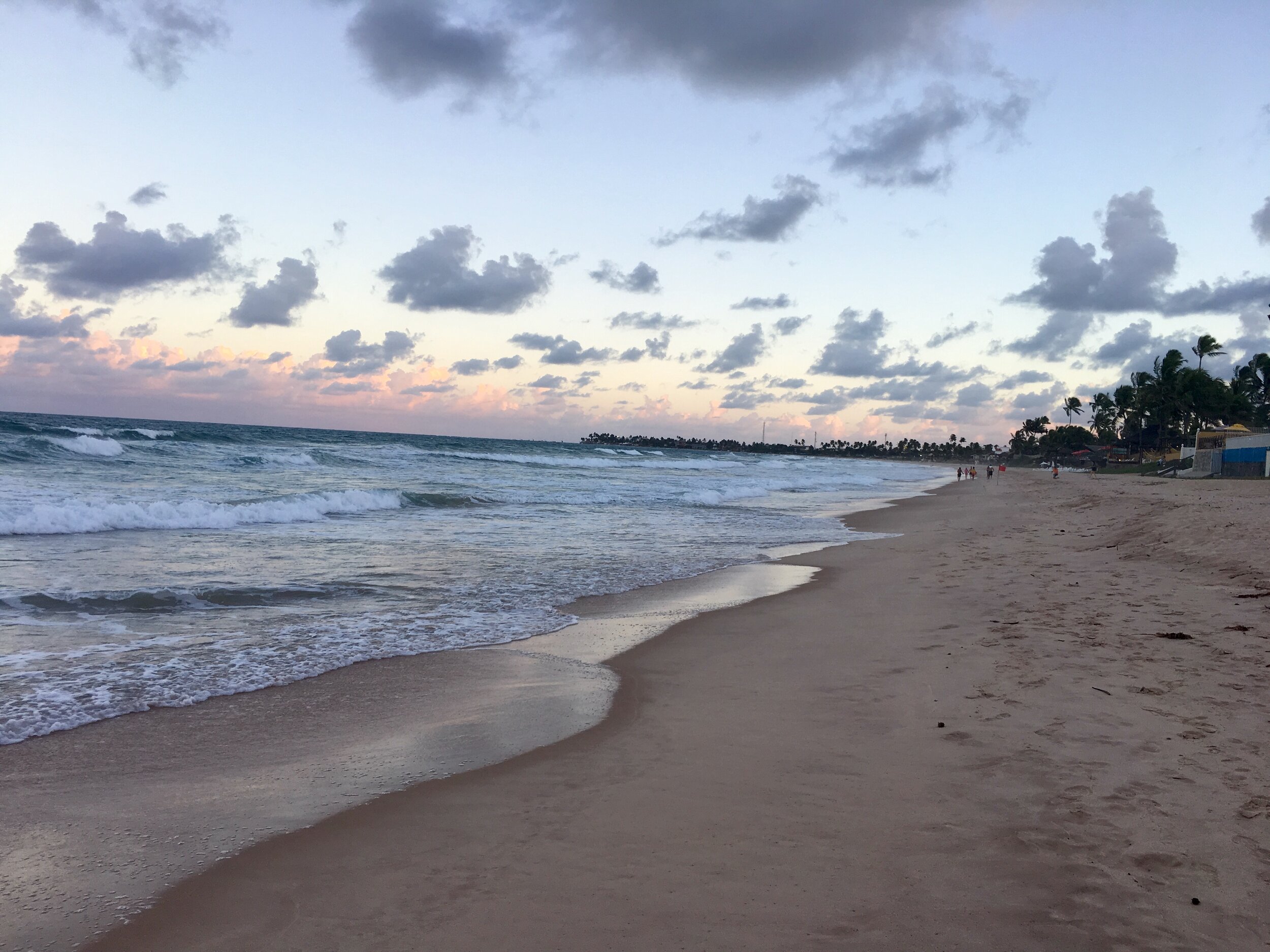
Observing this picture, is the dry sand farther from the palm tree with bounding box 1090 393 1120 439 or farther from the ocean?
the palm tree with bounding box 1090 393 1120 439

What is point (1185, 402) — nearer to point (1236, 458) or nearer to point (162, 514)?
point (1236, 458)

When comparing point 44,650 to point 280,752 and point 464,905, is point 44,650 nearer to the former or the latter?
point 280,752

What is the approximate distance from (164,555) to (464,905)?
10.9 m

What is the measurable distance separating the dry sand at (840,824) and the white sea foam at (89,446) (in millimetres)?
38862

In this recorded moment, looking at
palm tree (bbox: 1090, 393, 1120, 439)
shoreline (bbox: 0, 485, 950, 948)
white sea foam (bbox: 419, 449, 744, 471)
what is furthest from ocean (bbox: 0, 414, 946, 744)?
palm tree (bbox: 1090, 393, 1120, 439)

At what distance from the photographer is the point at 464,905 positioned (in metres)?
3.06

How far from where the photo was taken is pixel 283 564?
11.5m

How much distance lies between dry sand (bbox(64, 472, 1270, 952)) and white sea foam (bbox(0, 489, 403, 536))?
1272 centimetres

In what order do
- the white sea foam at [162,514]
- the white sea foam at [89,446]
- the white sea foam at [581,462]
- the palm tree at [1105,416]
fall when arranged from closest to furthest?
the white sea foam at [162,514] < the white sea foam at [89,446] < the white sea foam at [581,462] < the palm tree at [1105,416]

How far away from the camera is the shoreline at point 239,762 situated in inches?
128

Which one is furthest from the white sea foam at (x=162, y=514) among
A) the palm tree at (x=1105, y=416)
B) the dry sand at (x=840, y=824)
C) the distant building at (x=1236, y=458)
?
the palm tree at (x=1105, y=416)

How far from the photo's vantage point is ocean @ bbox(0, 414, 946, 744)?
21.0 ft

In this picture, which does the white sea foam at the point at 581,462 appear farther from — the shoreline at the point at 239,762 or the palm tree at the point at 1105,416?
the palm tree at the point at 1105,416

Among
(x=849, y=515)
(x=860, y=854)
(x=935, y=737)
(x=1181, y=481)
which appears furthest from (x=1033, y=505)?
(x=860, y=854)
